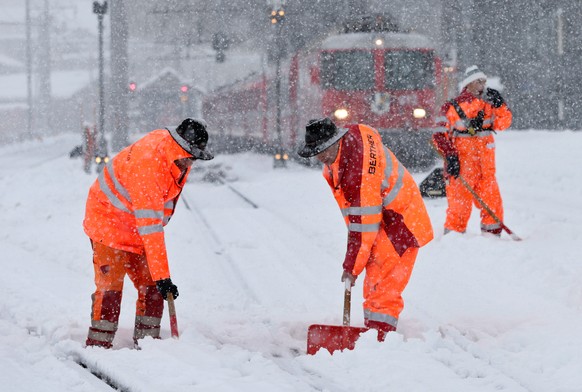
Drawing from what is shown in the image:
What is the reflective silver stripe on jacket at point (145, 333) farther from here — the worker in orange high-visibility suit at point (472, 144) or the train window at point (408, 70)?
the train window at point (408, 70)

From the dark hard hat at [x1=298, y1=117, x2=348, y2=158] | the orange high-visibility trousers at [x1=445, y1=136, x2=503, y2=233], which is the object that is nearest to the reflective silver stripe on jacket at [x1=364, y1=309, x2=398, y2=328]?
the dark hard hat at [x1=298, y1=117, x2=348, y2=158]

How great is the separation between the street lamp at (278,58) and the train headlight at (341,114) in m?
3.02

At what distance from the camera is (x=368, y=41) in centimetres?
1773

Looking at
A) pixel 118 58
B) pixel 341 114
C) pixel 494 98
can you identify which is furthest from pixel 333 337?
pixel 118 58

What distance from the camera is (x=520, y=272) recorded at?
7.37 meters

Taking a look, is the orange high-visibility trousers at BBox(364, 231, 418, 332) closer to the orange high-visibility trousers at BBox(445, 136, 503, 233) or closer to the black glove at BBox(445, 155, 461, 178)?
the black glove at BBox(445, 155, 461, 178)

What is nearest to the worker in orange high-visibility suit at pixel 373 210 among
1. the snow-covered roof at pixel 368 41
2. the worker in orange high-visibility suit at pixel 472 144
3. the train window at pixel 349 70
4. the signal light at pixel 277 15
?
the worker in orange high-visibility suit at pixel 472 144

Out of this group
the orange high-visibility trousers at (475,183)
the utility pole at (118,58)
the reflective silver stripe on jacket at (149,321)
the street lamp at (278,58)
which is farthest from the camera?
the utility pole at (118,58)

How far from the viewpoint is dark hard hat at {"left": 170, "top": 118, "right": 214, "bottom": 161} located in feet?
15.4

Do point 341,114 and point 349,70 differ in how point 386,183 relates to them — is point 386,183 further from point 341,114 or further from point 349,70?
point 349,70

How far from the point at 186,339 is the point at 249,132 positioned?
72.1ft

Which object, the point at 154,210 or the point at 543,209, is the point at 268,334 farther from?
the point at 543,209

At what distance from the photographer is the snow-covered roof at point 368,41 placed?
58.0ft

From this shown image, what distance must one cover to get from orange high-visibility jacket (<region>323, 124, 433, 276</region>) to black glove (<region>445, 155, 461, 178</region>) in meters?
3.44
